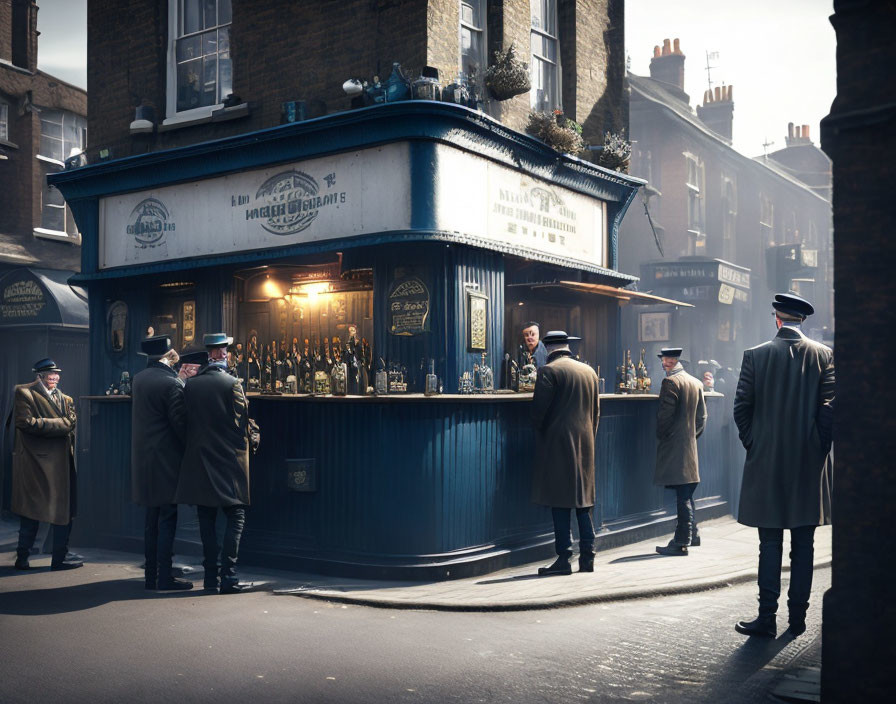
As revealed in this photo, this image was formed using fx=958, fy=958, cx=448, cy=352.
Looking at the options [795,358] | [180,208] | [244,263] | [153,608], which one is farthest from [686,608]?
[180,208]

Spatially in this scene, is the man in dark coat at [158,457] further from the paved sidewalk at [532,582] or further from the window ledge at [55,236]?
the window ledge at [55,236]

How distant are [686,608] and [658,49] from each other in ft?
101

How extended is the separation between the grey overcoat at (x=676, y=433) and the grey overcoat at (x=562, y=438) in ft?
5.21

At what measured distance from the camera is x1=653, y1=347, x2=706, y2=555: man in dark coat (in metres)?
10.6

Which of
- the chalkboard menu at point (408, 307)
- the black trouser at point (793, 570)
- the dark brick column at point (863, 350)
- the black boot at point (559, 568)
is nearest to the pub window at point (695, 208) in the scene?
the chalkboard menu at point (408, 307)

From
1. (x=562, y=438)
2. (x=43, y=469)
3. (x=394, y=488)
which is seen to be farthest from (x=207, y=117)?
(x=562, y=438)

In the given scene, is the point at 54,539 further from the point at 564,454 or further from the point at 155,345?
the point at 564,454

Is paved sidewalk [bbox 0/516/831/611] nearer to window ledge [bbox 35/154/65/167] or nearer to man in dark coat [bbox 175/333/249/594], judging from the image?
man in dark coat [bbox 175/333/249/594]

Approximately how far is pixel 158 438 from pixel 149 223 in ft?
12.3

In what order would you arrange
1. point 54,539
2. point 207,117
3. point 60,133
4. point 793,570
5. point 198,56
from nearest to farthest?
point 793,570 → point 54,539 → point 207,117 → point 198,56 → point 60,133

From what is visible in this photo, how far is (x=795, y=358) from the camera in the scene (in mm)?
7059

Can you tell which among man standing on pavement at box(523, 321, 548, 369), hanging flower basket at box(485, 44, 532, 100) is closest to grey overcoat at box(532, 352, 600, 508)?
man standing on pavement at box(523, 321, 548, 369)

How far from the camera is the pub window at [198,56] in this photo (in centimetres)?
1180

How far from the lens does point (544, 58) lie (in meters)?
12.2
